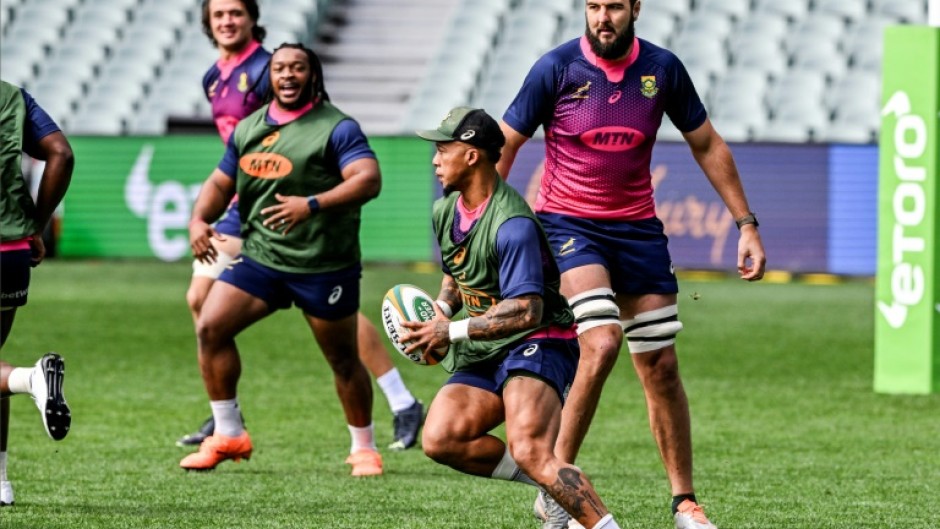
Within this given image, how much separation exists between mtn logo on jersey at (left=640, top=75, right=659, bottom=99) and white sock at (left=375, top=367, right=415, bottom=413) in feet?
10.4

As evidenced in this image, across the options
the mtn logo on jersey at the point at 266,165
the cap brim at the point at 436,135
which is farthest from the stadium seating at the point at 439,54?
the cap brim at the point at 436,135

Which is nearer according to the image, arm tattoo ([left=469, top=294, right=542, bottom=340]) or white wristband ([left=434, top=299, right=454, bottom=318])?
arm tattoo ([left=469, top=294, right=542, bottom=340])

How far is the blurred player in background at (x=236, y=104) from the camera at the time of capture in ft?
30.0

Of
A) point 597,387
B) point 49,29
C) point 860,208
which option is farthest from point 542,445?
point 49,29

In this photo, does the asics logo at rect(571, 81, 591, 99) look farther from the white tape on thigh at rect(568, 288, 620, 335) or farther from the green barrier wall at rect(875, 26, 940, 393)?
the green barrier wall at rect(875, 26, 940, 393)

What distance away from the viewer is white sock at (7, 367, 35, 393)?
6.68 metres

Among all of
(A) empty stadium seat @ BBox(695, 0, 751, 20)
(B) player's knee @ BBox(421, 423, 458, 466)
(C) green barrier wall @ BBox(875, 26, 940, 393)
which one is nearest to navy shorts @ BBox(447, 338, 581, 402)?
(B) player's knee @ BBox(421, 423, 458, 466)

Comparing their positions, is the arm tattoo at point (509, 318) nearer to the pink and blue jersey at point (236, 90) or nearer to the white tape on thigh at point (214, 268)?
the pink and blue jersey at point (236, 90)

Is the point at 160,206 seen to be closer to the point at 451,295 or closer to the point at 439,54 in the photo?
the point at 439,54

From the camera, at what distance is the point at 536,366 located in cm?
595

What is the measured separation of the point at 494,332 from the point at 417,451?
360 centimetres

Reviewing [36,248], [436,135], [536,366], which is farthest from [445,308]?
[36,248]

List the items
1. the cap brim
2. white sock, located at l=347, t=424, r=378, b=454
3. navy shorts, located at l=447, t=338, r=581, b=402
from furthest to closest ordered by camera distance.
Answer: white sock, located at l=347, t=424, r=378, b=454
navy shorts, located at l=447, t=338, r=581, b=402
the cap brim

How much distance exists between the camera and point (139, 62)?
27516 mm
